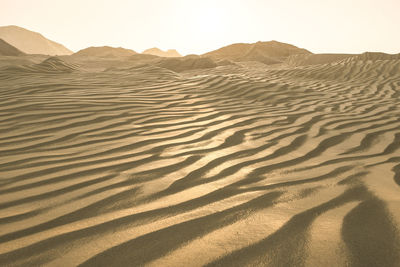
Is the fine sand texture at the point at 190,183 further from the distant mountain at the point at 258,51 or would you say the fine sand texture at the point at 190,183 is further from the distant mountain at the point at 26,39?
the distant mountain at the point at 26,39

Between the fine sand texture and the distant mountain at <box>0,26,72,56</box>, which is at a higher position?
the distant mountain at <box>0,26,72,56</box>

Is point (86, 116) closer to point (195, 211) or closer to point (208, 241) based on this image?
point (195, 211)

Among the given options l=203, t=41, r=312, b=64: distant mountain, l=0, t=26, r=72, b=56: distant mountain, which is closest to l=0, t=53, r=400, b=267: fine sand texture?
l=203, t=41, r=312, b=64: distant mountain

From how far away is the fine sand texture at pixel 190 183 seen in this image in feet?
3.52

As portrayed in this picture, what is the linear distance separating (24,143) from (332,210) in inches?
82.3

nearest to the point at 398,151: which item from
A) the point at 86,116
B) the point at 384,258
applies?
the point at 384,258

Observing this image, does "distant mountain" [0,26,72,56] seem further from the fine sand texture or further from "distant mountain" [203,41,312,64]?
the fine sand texture

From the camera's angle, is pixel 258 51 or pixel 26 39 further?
pixel 26 39

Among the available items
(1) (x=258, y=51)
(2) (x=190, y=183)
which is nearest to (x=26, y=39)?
(1) (x=258, y=51)

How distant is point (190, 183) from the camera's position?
1647 mm

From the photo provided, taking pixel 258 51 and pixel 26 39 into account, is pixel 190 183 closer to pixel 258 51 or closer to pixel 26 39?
pixel 258 51

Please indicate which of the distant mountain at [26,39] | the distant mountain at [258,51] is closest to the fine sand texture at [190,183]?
the distant mountain at [258,51]

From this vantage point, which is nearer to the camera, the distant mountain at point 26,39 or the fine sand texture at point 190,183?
the fine sand texture at point 190,183

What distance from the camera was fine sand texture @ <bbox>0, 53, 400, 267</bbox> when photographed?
107 cm
